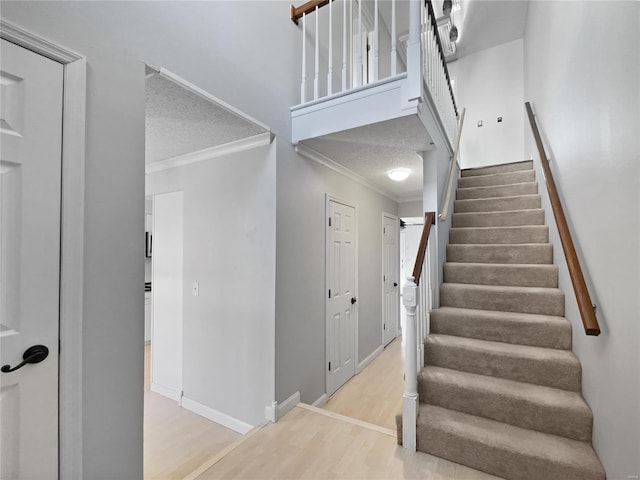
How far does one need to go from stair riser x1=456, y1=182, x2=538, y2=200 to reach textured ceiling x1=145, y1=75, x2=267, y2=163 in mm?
2834

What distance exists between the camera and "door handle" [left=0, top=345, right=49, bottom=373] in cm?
105

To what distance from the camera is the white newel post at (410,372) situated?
1884 millimetres

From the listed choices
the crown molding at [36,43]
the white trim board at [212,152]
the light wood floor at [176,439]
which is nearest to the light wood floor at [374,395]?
the light wood floor at [176,439]

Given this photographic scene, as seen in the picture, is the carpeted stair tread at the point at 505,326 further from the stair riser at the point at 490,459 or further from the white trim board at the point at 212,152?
the white trim board at the point at 212,152

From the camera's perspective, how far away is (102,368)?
1282 millimetres

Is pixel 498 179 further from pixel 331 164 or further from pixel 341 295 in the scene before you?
pixel 341 295

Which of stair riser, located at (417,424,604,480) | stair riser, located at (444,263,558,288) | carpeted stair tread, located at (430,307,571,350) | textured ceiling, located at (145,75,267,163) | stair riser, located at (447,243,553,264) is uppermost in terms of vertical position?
textured ceiling, located at (145,75,267,163)

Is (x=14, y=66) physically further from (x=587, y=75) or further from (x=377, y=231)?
(x=377, y=231)

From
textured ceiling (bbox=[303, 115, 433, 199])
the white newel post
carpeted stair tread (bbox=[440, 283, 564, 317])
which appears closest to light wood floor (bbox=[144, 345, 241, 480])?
the white newel post

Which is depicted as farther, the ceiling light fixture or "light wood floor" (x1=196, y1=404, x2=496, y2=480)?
the ceiling light fixture

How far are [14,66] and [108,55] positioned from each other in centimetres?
37

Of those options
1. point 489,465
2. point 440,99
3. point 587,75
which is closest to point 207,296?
point 489,465

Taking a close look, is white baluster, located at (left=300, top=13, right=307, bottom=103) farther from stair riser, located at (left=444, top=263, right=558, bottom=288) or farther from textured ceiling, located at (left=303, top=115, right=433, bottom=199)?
stair riser, located at (left=444, top=263, right=558, bottom=288)

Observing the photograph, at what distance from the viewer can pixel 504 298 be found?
2.52 meters
